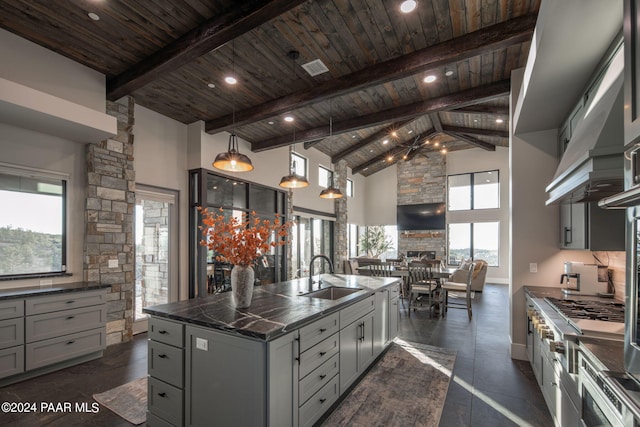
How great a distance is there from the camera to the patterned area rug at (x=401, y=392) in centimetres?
245

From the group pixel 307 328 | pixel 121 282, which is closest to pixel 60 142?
pixel 121 282

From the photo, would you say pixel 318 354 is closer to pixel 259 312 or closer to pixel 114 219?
pixel 259 312

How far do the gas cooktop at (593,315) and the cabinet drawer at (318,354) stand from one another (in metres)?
1.66

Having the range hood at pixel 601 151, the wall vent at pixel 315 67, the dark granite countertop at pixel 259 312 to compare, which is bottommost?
the dark granite countertop at pixel 259 312

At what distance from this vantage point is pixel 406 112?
5.25 metres

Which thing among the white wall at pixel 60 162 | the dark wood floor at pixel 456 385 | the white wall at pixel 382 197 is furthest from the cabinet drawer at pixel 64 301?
the white wall at pixel 382 197

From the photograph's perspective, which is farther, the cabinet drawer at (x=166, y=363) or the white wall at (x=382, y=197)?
the white wall at (x=382, y=197)

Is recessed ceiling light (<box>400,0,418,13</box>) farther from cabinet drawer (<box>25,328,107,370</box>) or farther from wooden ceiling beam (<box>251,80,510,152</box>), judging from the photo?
cabinet drawer (<box>25,328,107,370</box>)

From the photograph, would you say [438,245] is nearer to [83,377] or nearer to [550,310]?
[550,310]

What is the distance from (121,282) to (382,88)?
4905 millimetres

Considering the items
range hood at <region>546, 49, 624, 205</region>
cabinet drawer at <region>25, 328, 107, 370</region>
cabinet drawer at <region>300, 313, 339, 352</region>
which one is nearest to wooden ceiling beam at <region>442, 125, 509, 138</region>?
range hood at <region>546, 49, 624, 205</region>

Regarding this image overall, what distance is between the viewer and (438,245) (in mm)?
10688

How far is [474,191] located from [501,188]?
0.82 metres

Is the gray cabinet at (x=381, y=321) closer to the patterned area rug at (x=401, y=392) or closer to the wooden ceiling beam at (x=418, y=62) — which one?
the patterned area rug at (x=401, y=392)
